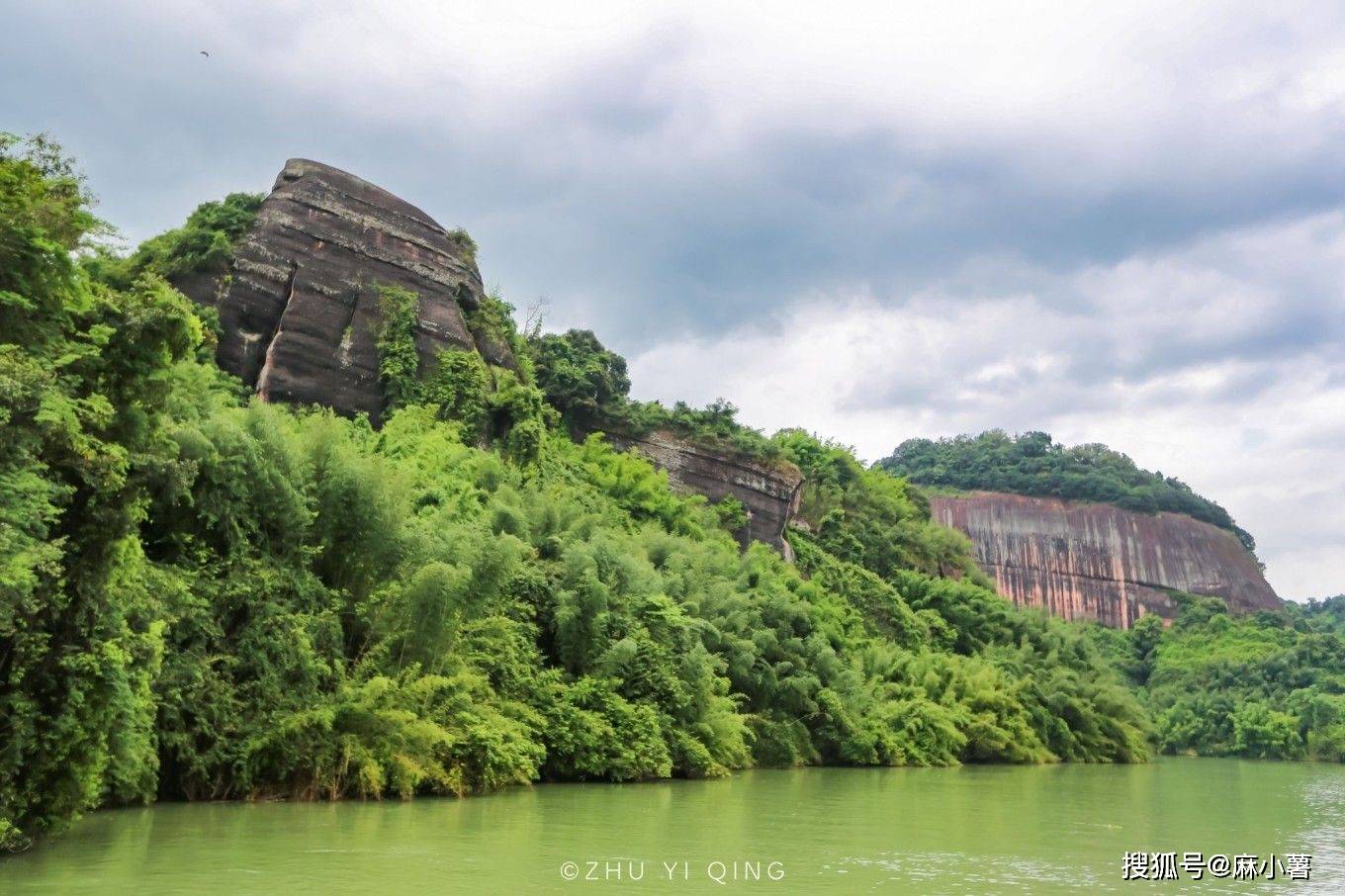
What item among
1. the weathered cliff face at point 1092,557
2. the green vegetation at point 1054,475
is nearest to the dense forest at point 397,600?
the weathered cliff face at point 1092,557

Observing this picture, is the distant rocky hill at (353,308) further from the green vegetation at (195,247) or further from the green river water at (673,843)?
the green river water at (673,843)

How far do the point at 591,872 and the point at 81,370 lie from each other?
509cm

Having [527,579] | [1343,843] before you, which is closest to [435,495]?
[527,579]

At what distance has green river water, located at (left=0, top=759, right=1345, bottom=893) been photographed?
8055 mm

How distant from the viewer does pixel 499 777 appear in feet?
48.5

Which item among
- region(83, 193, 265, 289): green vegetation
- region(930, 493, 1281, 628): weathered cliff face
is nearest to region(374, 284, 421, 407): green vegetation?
region(83, 193, 265, 289): green vegetation

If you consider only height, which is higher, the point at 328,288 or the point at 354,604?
the point at 328,288

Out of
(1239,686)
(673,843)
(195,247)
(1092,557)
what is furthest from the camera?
(1092,557)

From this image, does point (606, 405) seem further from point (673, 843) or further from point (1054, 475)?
point (1054, 475)

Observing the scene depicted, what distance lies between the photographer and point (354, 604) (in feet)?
47.2

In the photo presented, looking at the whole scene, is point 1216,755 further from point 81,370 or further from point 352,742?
point 81,370

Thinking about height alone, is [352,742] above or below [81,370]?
below

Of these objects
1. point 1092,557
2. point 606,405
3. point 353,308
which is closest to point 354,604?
point 353,308

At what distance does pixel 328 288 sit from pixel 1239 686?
36064 millimetres
